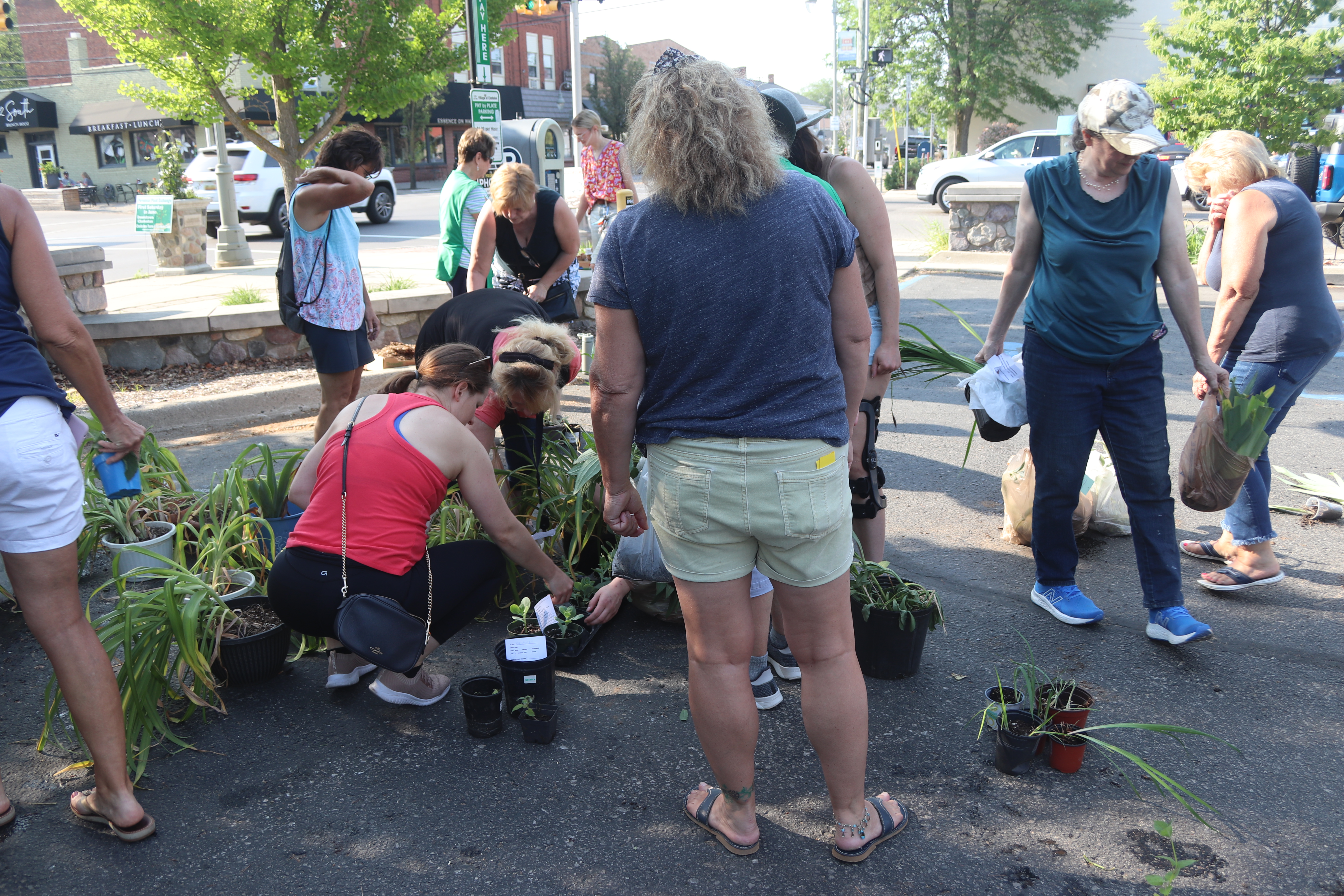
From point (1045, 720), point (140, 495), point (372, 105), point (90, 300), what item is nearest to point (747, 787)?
point (1045, 720)

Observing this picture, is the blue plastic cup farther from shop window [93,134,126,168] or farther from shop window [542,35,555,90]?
shop window [542,35,555,90]

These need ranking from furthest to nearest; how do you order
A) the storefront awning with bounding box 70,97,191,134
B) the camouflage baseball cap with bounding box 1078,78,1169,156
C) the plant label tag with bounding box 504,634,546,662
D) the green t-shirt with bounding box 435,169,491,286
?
the storefront awning with bounding box 70,97,191,134, the green t-shirt with bounding box 435,169,491,286, the camouflage baseball cap with bounding box 1078,78,1169,156, the plant label tag with bounding box 504,634,546,662

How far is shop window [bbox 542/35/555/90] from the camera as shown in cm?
4812

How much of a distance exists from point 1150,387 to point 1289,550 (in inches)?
63.5

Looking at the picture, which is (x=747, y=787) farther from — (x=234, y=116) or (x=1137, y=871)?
(x=234, y=116)

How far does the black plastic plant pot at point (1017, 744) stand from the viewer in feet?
8.68

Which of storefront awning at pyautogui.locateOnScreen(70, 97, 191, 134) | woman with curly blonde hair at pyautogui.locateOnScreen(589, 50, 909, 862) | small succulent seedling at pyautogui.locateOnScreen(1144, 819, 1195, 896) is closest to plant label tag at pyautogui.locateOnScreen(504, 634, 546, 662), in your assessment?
woman with curly blonde hair at pyautogui.locateOnScreen(589, 50, 909, 862)

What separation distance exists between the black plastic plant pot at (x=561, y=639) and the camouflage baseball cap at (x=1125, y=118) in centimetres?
236

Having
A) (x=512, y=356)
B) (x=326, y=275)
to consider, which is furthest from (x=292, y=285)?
(x=512, y=356)

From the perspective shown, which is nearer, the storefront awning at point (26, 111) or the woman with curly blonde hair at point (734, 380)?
the woman with curly blonde hair at point (734, 380)

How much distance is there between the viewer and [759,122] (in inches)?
78.8

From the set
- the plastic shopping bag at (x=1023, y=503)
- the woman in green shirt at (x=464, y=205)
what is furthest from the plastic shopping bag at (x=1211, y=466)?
the woman in green shirt at (x=464, y=205)

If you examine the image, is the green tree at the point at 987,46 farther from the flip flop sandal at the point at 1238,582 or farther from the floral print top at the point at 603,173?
the flip flop sandal at the point at 1238,582

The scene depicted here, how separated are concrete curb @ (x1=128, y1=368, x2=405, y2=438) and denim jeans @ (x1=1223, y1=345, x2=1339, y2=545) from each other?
4.83 meters
